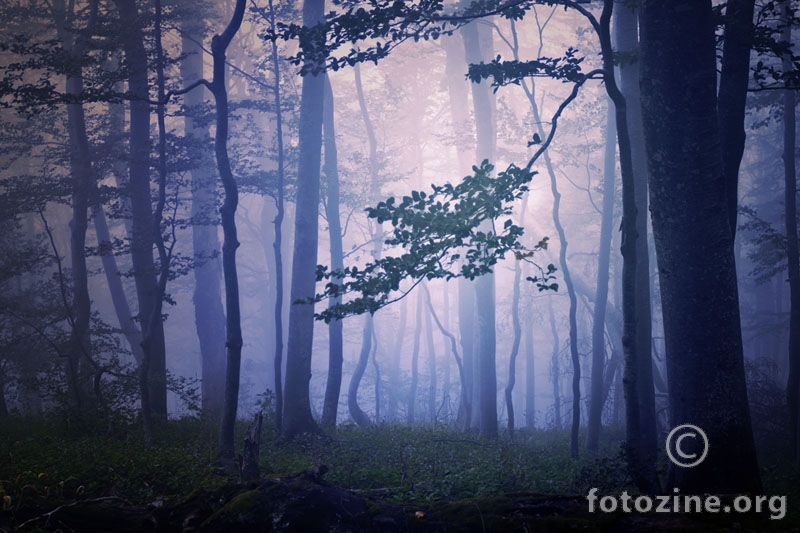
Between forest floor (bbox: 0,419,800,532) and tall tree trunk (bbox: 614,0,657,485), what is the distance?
1754 mm

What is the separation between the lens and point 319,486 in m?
5.16

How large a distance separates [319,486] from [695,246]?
4.16 m

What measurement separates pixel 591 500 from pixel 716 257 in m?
2.54

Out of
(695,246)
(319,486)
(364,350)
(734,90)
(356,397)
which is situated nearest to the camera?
(319,486)

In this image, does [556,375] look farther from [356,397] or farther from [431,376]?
[356,397]

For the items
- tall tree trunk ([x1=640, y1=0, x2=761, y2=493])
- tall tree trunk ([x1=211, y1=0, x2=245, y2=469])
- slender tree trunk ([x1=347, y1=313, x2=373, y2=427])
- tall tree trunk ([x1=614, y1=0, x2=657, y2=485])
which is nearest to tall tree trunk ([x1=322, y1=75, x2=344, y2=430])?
slender tree trunk ([x1=347, y1=313, x2=373, y2=427])

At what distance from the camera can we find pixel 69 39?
1981cm

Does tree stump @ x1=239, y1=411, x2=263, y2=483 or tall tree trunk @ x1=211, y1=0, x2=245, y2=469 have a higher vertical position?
tall tree trunk @ x1=211, y1=0, x2=245, y2=469

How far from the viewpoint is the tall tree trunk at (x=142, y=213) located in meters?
14.3

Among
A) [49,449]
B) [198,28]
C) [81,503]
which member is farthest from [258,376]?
[81,503]

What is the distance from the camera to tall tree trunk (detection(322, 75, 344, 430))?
16.1 m

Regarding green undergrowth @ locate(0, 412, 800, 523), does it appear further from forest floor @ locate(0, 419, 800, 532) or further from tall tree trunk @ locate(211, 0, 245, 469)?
tall tree trunk @ locate(211, 0, 245, 469)

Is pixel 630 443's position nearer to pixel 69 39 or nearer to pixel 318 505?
pixel 318 505

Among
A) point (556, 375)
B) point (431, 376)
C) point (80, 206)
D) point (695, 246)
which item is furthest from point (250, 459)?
point (431, 376)
